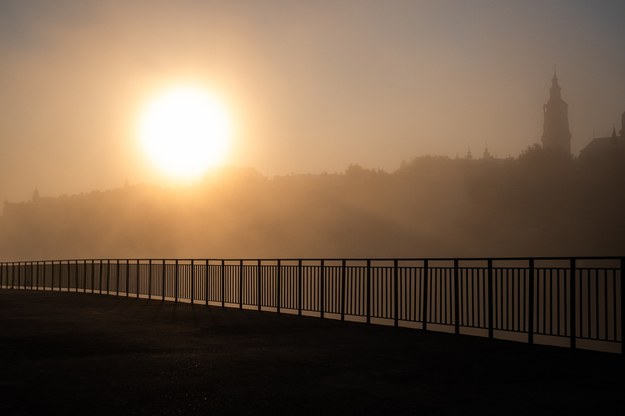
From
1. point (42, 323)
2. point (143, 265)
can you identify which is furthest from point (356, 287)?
point (143, 265)

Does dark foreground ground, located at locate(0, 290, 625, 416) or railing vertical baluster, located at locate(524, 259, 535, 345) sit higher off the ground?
railing vertical baluster, located at locate(524, 259, 535, 345)

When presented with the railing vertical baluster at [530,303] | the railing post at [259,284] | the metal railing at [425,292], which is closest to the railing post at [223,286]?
the metal railing at [425,292]

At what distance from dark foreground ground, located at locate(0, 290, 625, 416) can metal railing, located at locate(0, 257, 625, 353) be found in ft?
2.00

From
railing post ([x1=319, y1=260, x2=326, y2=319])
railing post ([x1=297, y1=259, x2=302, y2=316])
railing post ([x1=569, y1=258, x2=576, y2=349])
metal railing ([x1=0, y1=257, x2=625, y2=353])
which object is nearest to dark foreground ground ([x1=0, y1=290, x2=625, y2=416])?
railing post ([x1=569, y1=258, x2=576, y2=349])

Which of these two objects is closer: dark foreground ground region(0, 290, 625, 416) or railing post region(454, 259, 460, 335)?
dark foreground ground region(0, 290, 625, 416)

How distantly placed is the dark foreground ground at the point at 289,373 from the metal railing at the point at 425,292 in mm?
611

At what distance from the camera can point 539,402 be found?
789 centimetres

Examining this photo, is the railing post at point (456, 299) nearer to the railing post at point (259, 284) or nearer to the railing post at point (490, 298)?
the railing post at point (490, 298)

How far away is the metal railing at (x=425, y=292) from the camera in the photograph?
13.0m

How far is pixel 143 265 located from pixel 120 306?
217 inches

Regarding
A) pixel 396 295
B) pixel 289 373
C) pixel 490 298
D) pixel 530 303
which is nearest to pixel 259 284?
pixel 396 295

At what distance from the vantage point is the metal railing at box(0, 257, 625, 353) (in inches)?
511

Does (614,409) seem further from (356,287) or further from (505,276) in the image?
(356,287)

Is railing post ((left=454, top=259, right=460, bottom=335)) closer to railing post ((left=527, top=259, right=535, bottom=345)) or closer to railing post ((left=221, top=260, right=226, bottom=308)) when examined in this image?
railing post ((left=527, top=259, right=535, bottom=345))
